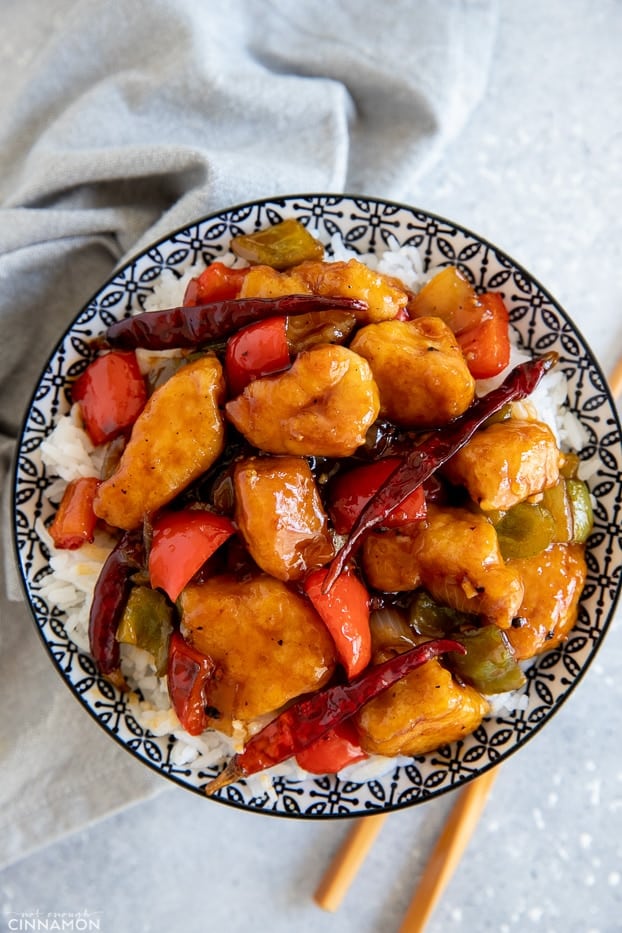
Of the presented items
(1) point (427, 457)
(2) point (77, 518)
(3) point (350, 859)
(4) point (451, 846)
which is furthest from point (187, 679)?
(4) point (451, 846)

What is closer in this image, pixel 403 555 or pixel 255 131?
pixel 403 555

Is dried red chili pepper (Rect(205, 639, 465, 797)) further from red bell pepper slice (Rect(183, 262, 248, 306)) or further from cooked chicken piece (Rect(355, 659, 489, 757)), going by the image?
red bell pepper slice (Rect(183, 262, 248, 306))

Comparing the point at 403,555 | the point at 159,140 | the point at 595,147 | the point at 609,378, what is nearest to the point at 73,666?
the point at 403,555

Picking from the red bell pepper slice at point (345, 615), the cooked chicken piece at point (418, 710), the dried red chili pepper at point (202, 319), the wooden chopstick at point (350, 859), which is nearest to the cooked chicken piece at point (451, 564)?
the red bell pepper slice at point (345, 615)

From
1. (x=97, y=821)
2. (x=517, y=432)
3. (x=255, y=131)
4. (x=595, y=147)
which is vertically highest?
(x=595, y=147)

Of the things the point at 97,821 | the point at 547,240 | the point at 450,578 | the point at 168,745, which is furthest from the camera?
the point at 547,240

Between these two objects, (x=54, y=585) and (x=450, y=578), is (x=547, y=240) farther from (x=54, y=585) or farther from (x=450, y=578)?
(x=54, y=585)

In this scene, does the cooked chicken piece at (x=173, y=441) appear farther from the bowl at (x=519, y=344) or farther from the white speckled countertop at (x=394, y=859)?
the white speckled countertop at (x=394, y=859)

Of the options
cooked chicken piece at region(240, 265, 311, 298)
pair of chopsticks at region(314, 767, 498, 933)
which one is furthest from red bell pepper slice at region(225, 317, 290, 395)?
pair of chopsticks at region(314, 767, 498, 933)
